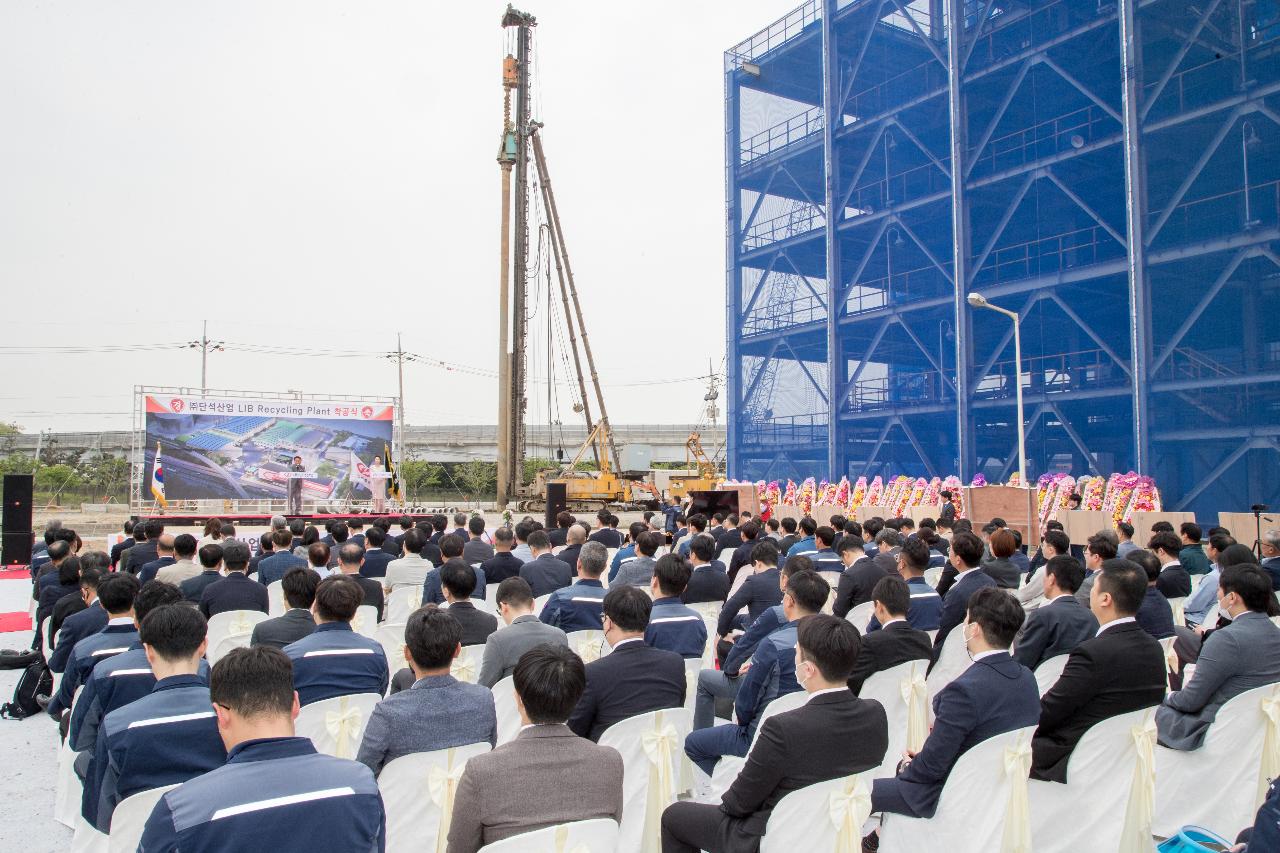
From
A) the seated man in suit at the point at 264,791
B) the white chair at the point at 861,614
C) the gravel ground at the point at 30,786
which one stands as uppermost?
the seated man in suit at the point at 264,791

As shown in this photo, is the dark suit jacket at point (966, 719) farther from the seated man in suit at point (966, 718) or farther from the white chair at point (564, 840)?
the white chair at point (564, 840)

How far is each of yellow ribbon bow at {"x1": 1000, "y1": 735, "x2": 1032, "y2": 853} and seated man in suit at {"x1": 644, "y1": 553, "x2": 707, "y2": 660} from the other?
188 centimetres

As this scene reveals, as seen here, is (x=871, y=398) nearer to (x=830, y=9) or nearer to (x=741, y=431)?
(x=741, y=431)

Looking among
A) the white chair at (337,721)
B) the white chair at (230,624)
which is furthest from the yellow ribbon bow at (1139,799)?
the white chair at (230,624)

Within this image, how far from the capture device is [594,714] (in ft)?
11.6

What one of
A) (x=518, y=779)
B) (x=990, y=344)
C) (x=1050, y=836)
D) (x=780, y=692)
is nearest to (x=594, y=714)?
(x=780, y=692)

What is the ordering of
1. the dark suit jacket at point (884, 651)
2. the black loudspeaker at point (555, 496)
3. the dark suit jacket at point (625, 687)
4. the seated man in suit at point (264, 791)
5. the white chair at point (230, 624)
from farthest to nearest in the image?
the black loudspeaker at point (555, 496) < the white chair at point (230, 624) < the dark suit jacket at point (884, 651) < the dark suit jacket at point (625, 687) < the seated man in suit at point (264, 791)

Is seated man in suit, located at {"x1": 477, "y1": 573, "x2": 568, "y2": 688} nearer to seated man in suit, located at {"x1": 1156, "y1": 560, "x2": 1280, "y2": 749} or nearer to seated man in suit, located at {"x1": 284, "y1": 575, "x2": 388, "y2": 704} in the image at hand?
seated man in suit, located at {"x1": 284, "y1": 575, "x2": 388, "y2": 704}

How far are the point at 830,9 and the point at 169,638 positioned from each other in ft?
85.9

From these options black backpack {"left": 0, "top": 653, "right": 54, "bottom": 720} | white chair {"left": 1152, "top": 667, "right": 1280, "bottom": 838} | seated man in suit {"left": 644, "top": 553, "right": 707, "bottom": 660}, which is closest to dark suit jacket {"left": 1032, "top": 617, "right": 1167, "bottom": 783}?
white chair {"left": 1152, "top": 667, "right": 1280, "bottom": 838}

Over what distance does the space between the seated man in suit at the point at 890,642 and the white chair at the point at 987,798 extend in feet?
3.04

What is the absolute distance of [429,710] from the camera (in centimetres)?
295

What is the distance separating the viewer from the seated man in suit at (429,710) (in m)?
2.91

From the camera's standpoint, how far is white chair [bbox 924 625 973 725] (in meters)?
4.77
